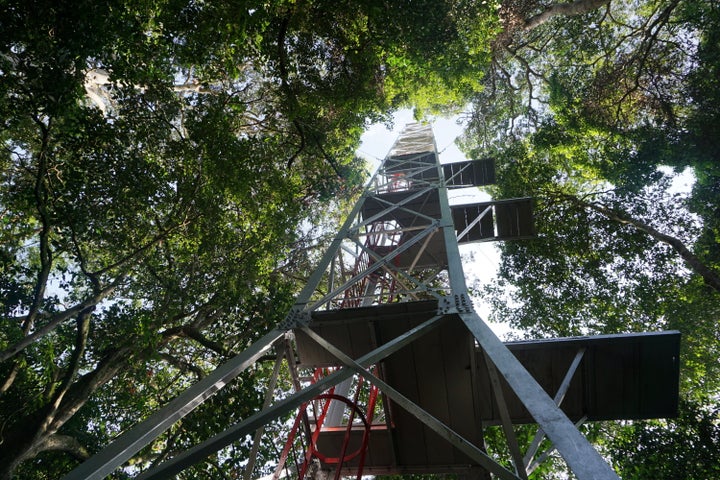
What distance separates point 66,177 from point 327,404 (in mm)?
5657

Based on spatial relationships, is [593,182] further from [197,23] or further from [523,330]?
[197,23]

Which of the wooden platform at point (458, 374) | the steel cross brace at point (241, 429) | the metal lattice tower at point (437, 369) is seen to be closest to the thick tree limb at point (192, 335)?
the metal lattice tower at point (437, 369)

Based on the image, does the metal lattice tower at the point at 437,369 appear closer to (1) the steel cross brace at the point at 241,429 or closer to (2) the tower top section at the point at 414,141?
(1) the steel cross brace at the point at 241,429

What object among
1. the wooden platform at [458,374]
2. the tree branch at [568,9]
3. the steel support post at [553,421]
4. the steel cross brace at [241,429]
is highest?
the tree branch at [568,9]

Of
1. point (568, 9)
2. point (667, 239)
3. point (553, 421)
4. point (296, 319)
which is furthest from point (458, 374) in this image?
point (568, 9)

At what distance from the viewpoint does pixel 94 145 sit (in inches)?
260

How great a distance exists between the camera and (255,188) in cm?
773

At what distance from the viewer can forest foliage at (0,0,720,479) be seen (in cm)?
604

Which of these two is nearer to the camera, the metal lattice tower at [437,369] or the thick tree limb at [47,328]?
the metal lattice tower at [437,369]

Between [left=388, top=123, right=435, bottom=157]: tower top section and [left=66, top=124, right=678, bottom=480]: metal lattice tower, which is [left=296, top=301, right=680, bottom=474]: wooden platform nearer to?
[left=66, top=124, right=678, bottom=480]: metal lattice tower

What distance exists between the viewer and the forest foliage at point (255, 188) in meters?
6.04

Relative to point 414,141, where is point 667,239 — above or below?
below

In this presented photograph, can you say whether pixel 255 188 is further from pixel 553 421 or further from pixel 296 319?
pixel 553 421

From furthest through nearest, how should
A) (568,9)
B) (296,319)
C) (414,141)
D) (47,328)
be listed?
(414,141) → (568,9) → (47,328) → (296,319)
